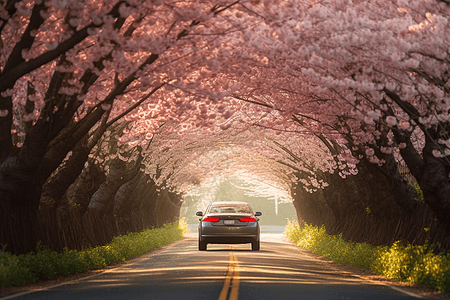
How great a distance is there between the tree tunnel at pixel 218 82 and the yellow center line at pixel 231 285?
12.8ft

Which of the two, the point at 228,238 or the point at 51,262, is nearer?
the point at 51,262

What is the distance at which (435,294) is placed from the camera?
508 inches

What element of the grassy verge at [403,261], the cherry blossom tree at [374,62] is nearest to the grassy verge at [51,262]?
the cherry blossom tree at [374,62]

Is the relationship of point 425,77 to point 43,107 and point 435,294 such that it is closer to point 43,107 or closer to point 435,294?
point 435,294

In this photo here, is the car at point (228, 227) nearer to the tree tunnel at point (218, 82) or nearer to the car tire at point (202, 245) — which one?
the car tire at point (202, 245)

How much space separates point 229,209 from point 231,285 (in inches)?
525

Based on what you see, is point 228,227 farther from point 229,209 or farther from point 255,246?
point 255,246

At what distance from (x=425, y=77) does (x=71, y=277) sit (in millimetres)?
9427

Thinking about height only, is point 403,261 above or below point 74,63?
below

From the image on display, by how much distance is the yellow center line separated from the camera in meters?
11.4

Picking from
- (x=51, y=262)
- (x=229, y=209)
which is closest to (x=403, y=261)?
(x=51, y=262)

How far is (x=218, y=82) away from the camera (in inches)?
703

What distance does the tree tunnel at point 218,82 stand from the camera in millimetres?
12156

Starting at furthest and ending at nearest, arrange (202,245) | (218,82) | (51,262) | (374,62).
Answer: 1. (202,245)
2. (218,82)
3. (51,262)
4. (374,62)
